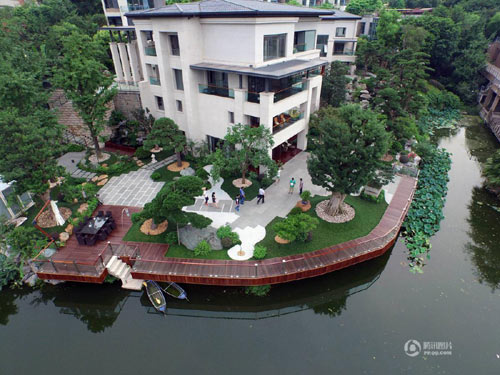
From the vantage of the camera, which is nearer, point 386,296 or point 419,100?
point 386,296

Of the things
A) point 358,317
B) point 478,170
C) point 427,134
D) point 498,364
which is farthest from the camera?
point 427,134

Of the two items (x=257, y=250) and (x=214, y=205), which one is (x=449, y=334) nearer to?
(x=257, y=250)

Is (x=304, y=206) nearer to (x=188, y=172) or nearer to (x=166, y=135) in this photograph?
(x=188, y=172)

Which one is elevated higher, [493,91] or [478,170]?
[493,91]

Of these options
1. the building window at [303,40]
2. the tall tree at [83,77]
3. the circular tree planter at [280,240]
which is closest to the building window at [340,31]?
the building window at [303,40]

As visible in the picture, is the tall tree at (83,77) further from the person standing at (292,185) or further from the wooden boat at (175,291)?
the person standing at (292,185)

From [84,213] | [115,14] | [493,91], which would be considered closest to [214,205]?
[84,213]

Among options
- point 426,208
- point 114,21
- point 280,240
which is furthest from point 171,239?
point 114,21
